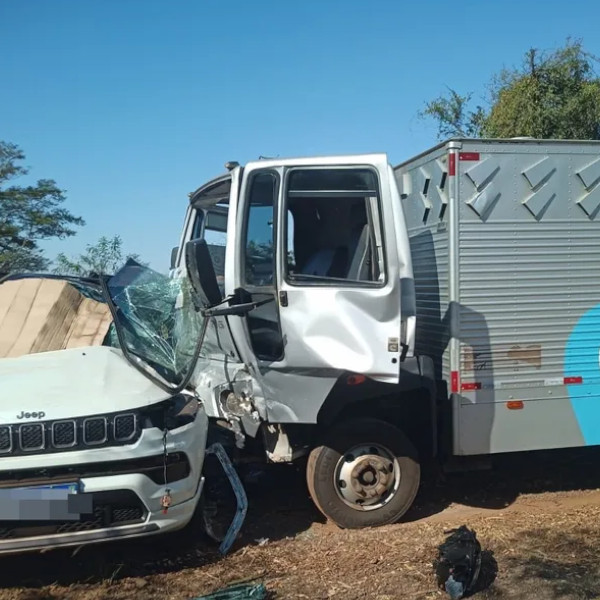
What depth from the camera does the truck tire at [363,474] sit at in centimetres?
544

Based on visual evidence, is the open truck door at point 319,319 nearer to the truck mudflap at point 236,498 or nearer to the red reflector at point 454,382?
the truck mudflap at point 236,498

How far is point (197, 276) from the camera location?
4.85 meters

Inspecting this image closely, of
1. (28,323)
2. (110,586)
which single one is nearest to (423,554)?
(110,586)

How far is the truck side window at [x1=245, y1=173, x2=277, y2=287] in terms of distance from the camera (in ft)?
17.3

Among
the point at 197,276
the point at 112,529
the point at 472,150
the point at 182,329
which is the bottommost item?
the point at 112,529

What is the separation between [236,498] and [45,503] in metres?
1.70

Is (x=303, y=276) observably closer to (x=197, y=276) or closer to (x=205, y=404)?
(x=197, y=276)

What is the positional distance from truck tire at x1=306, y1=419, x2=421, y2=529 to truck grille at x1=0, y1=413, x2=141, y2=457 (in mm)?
1655

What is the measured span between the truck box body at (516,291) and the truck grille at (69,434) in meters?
2.58

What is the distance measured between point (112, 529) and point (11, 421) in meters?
0.87

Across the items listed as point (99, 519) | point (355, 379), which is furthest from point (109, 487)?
point (355, 379)

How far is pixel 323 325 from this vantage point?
5.15 meters

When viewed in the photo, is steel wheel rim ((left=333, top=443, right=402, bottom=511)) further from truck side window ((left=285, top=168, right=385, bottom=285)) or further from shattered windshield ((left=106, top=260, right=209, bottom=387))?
shattered windshield ((left=106, top=260, right=209, bottom=387))

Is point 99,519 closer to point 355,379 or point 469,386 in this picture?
point 355,379
